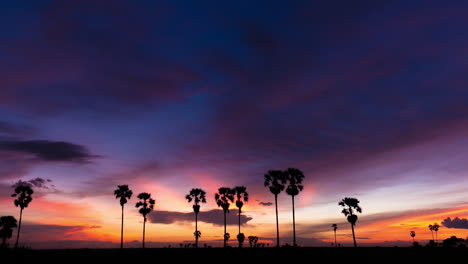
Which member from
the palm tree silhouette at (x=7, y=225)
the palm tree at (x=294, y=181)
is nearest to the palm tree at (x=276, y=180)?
the palm tree at (x=294, y=181)

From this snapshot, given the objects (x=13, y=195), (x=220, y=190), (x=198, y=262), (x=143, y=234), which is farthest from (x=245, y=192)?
(x=13, y=195)

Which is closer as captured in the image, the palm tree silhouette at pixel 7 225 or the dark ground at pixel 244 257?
the dark ground at pixel 244 257

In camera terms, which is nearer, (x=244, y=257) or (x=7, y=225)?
(x=244, y=257)

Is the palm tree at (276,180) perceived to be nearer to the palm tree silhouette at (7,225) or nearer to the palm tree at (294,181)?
the palm tree at (294,181)

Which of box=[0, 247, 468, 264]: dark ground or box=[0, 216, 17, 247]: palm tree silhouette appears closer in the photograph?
box=[0, 247, 468, 264]: dark ground

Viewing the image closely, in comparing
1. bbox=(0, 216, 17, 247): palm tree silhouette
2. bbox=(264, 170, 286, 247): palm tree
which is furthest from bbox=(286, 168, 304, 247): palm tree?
bbox=(0, 216, 17, 247): palm tree silhouette

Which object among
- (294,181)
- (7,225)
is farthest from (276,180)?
(7,225)

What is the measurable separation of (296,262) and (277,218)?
40.5 meters

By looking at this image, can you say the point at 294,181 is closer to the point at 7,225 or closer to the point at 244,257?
the point at 244,257

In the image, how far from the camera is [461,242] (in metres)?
91.8

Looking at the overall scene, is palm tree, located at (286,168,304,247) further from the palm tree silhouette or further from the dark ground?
the palm tree silhouette

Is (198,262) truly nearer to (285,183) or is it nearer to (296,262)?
(296,262)

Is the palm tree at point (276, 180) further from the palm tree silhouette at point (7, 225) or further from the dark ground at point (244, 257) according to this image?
the palm tree silhouette at point (7, 225)

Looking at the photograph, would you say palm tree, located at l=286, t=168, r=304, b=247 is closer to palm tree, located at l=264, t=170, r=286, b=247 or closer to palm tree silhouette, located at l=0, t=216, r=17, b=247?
palm tree, located at l=264, t=170, r=286, b=247
